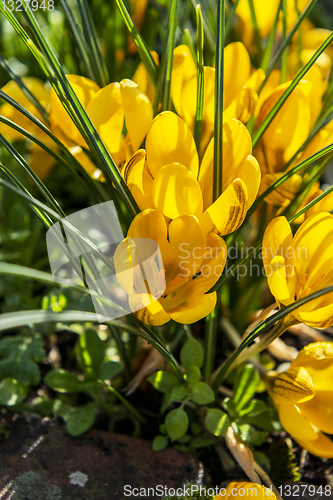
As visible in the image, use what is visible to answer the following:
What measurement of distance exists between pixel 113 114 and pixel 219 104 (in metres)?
0.18

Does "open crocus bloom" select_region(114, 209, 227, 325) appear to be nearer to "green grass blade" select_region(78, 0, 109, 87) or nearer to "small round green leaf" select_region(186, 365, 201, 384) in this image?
"small round green leaf" select_region(186, 365, 201, 384)

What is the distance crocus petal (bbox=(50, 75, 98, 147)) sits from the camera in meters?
0.64

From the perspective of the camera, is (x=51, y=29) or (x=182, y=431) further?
(x=51, y=29)

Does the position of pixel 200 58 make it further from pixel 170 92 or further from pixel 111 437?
pixel 111 437

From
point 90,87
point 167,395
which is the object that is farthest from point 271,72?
point 167,395

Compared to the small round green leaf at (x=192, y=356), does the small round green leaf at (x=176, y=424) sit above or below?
below

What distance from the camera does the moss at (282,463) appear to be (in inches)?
29.8

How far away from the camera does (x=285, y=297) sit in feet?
1.69

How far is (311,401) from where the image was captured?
639 millimetres

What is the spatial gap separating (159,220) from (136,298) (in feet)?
0.35

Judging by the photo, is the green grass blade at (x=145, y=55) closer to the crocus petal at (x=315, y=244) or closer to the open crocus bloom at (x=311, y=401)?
the crocus petal at (x=315, y=244)

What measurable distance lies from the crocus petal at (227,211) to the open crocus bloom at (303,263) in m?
0.05

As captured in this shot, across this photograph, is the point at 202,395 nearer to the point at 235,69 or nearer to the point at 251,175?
the point at 251,175

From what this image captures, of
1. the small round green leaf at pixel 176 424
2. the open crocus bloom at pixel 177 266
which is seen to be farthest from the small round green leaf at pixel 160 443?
the open crocus bloom at pixel 177 266
